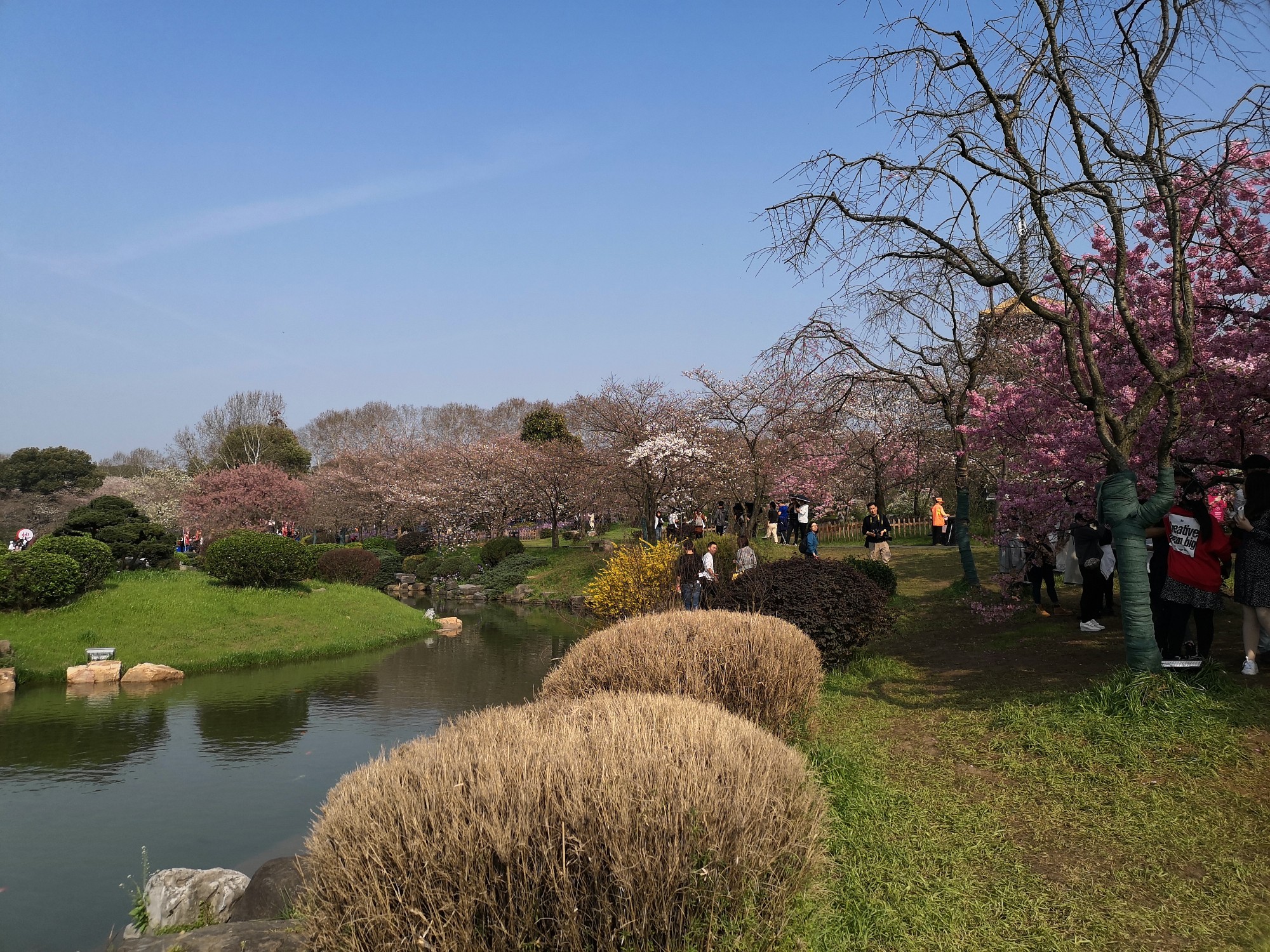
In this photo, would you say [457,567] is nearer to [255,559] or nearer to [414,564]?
A: [414,564]

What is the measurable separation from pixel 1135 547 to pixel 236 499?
3645cm

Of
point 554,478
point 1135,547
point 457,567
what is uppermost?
point 554,478

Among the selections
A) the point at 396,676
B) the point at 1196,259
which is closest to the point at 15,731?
the point at 396,676

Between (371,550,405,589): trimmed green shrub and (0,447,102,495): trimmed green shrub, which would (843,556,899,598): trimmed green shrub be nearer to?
(371,550,405,589): trimmed green shrub

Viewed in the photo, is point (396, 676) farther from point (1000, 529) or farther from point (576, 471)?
point (576, 471)

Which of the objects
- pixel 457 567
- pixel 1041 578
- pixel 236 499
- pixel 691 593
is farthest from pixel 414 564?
pixel 1041 578

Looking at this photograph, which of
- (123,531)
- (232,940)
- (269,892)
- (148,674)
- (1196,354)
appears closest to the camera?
(232,940)

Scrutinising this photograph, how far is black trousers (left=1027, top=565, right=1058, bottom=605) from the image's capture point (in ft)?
38.0

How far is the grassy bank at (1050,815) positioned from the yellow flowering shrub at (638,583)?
7471 mm

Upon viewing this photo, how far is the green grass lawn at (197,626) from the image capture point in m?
14.9

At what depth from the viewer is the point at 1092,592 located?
9875 millimetres

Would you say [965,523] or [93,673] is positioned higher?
[965,523]

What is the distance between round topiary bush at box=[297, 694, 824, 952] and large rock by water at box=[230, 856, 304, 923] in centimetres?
262

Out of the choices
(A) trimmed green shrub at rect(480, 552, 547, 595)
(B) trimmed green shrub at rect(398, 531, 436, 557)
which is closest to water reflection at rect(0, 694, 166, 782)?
(A) trimmed green shrub at rect(480, 552, 547, 595)
